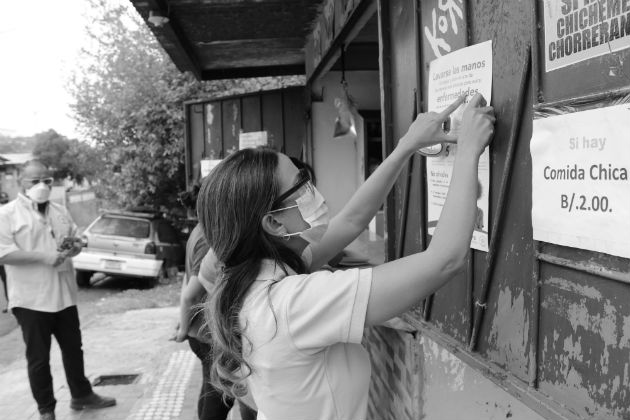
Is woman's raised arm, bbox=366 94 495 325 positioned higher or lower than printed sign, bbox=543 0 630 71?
lower

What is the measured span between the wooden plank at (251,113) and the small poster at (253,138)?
0.11 meters

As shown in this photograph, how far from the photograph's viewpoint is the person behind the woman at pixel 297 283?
1.53 m

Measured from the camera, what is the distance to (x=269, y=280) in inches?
67.9

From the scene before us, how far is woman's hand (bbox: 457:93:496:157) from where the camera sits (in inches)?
66.2

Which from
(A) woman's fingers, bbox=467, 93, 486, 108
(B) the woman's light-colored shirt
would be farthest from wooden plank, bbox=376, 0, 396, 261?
(B) the woman's light-colored shirt

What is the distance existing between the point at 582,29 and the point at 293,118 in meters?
6.05

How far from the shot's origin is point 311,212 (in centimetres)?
189

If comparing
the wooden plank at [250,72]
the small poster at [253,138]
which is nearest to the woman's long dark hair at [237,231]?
the small poster at [253,138]

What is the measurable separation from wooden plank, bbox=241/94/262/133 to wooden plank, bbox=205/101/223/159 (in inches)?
16.2

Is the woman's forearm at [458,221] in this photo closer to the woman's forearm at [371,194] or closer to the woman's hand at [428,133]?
the woman's hand at [428,133]

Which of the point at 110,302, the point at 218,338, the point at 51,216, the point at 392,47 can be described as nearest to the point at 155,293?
the point at 110,302

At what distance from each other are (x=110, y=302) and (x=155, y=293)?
107cm

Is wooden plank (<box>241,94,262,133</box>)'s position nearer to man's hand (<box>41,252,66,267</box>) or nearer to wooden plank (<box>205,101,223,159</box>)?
wooden plank (<box>205,101,223,159</box>)

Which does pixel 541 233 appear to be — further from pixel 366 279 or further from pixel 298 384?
pixel 298 384
